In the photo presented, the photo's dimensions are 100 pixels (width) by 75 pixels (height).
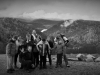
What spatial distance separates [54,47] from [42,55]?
1299mm

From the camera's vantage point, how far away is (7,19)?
74.0m

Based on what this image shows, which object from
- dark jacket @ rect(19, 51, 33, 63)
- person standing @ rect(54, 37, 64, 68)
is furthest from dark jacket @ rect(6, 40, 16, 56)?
person standing @ rect(54, 37, 64, 68)

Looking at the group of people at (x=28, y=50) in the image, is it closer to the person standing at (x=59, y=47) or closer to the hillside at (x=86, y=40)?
the person standing at (x=59, y=47)

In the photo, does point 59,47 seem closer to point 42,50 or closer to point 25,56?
point 42,50

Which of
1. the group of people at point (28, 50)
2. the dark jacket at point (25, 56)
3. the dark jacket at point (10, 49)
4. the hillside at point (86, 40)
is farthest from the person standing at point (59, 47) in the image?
the hillside at point (86, 40)

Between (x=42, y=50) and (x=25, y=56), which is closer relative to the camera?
(x=25, y=56)

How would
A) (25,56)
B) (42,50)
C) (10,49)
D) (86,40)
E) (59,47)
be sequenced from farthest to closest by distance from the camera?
(86,40)
(59,47)
(42,50)
(25,56)
(10,49)

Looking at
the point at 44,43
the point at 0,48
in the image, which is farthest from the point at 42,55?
the point at 0,48

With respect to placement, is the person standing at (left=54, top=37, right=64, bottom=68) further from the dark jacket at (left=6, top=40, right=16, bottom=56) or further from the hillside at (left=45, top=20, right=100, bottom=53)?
the hillside at (left=45, top=20, right=100, bottom=53)

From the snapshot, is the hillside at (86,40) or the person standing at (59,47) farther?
the hillside at (86,40)

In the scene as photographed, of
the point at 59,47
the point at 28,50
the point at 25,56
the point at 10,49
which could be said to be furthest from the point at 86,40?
the point at 10,49

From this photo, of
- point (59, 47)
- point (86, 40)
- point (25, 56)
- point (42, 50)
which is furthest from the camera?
point (86, 40)

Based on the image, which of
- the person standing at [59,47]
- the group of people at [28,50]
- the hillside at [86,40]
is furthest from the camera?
the hillside at [86,40]

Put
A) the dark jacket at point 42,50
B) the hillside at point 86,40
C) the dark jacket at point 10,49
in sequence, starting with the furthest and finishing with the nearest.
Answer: the hillside at point 86,40
the dark jacket at point 42,50
the dark jacket at point 10,49
